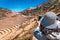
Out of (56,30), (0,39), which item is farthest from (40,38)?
(0,39)

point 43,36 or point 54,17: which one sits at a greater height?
Answer: point 54,17

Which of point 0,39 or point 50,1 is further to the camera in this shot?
point 50,1

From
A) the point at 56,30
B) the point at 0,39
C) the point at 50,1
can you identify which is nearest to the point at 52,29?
the point at 56,30

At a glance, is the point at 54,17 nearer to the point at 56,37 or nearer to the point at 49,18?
the point at 49,18

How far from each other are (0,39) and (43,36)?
11.2 m

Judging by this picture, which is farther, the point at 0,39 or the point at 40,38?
the point at 0,39

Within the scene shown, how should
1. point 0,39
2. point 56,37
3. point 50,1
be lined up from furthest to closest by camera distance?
point 50,1, point 0,39, point 56,37

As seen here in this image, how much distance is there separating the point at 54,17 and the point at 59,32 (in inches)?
7.4

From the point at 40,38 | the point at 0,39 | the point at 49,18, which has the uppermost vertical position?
the point at 49,18

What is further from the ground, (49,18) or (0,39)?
(49,18)

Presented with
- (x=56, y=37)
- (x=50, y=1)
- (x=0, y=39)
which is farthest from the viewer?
(x=50, y=1)

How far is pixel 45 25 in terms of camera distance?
2.82m

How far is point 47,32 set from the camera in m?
2.83

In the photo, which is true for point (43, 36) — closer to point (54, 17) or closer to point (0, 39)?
point (54, 17)
